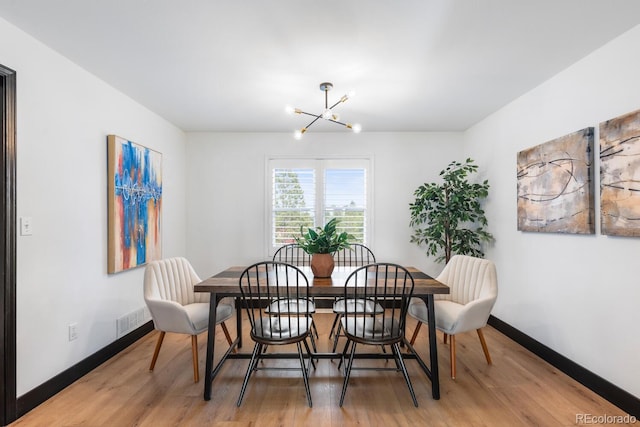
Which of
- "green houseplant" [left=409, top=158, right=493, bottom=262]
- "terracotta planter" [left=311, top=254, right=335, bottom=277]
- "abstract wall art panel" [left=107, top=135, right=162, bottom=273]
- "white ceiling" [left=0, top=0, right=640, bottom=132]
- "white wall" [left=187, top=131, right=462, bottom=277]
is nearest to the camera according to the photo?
"white ceiling" [left=0, top=0, right=640, bottom=132]

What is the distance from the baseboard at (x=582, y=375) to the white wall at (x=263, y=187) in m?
1.53

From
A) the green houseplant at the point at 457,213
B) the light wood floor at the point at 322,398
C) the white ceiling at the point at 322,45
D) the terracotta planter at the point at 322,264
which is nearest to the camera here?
the white ceiling at the point at 322,45

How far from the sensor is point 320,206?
461cm

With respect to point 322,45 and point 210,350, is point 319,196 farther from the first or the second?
point 210,350

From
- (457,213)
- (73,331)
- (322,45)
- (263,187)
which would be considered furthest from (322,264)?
(263,187)

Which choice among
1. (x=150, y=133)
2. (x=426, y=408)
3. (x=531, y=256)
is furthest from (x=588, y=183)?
(x=150, y=133)

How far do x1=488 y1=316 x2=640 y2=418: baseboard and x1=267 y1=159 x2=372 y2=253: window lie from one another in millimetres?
2154

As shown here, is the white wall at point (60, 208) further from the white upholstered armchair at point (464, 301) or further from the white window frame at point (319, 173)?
the white upholstered armchair at point (464, 301)

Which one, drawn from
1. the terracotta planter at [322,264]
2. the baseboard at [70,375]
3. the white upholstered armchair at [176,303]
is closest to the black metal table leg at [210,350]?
the white upholstered armchair at [176,303]

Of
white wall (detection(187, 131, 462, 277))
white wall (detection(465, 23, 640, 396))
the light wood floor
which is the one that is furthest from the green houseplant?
the light wood floor

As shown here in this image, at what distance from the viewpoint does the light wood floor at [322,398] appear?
2029 mm

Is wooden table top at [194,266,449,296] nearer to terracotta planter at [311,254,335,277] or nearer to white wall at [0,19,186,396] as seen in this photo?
terracotta planter at [311,254,335,277]

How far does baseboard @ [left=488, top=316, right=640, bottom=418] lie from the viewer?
6.82 feet

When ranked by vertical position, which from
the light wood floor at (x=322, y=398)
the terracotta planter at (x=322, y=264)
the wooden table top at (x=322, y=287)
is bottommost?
the light wood floor at (x=322, y=398)
